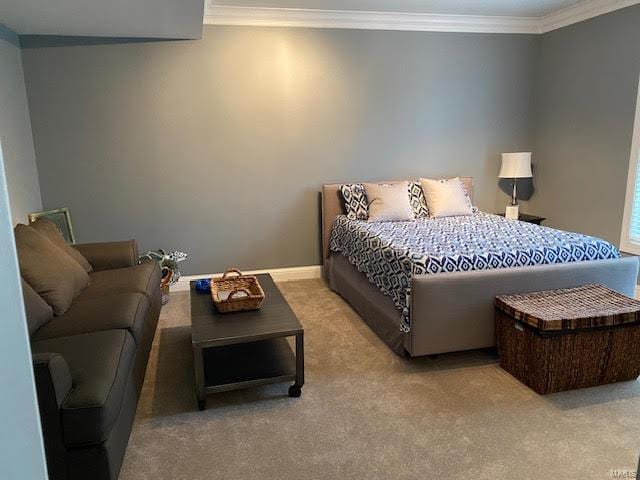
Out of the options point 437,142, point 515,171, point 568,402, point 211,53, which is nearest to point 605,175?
point 515,171

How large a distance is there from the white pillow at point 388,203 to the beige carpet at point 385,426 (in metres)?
1.50

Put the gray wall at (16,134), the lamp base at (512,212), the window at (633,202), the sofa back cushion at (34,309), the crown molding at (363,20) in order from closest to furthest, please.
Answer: the sofa back cushion at (34,309) < the gray wall at (16,134) < the window at (633,202) < the crown molding at (363,20) < the lamp base at (512,212)

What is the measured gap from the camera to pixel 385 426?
227cm

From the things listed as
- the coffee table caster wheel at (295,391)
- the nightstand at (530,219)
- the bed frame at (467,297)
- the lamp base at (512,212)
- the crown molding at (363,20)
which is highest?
the crown molding at (363,20)

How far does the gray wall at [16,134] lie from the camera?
3.35 meters

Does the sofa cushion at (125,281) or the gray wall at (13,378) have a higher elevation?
the gray wall at (13,378)

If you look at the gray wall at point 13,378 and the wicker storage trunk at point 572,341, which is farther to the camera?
the wicker storage trunk at point 572,341

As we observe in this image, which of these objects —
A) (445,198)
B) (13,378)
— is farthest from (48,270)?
(445,198)

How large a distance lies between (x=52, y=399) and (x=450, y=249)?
2304mm

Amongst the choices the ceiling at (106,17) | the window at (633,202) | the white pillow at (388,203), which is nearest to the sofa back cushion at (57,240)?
the ceiling at (106,17)

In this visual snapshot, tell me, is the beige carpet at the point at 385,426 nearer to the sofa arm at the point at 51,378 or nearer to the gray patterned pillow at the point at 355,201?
the sofa arm at the point at 51,378

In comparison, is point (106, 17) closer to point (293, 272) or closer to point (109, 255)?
point (109, 255)

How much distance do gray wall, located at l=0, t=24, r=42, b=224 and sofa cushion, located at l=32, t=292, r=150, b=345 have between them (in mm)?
1248

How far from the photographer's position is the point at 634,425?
7.36 ft
